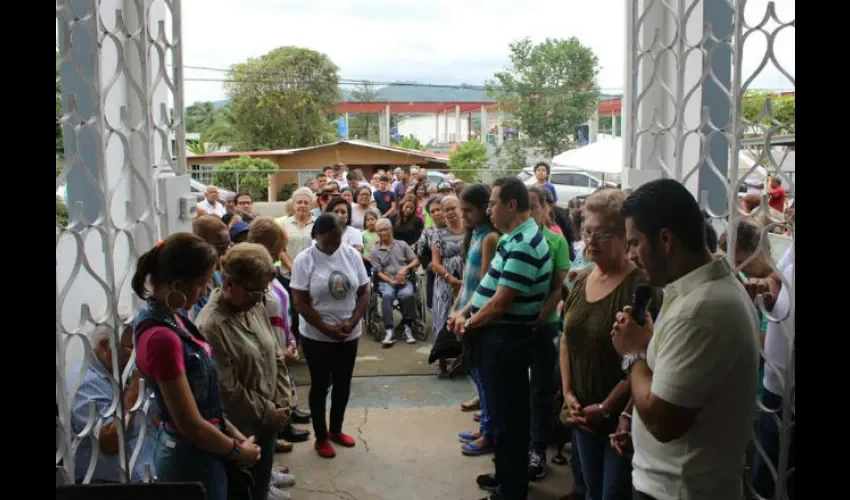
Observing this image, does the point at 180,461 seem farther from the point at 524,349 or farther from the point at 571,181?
the point at 571,181

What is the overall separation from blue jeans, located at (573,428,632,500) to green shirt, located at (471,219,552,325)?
0.76 meters

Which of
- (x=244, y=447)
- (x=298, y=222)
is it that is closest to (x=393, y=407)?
(x=298, y=222)

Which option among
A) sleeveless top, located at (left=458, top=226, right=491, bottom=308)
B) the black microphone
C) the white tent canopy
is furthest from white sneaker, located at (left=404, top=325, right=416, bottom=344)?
the black microphone

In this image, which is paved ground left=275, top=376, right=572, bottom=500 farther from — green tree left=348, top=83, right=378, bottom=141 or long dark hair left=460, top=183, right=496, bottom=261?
green tree left=348, top=83, right=378, bottom=141

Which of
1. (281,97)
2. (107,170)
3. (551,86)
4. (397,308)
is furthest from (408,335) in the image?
(281,97)

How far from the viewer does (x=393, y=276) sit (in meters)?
8.31

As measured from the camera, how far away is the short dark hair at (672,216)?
2.03 metres

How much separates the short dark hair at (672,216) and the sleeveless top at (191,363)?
58.0 inches

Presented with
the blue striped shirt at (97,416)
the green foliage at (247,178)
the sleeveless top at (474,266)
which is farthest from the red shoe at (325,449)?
the green foliage at (247,178)

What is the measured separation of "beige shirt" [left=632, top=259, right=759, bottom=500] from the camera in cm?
192

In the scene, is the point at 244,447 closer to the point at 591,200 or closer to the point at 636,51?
the point at 591,200

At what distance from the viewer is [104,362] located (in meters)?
2.75
